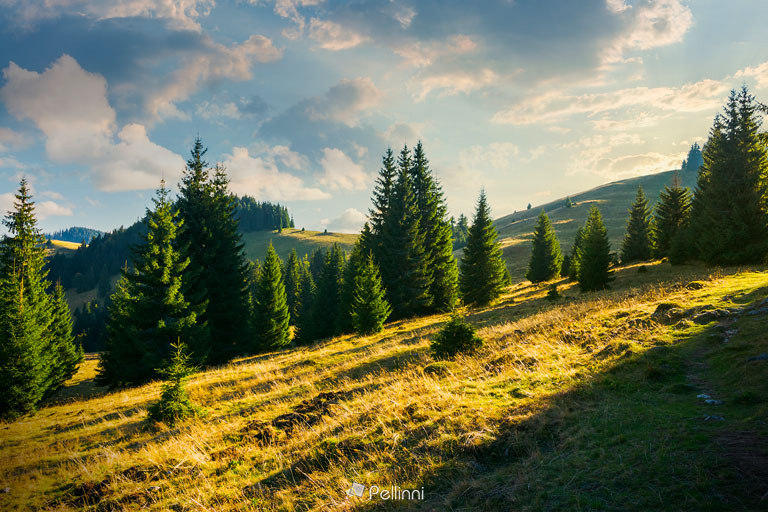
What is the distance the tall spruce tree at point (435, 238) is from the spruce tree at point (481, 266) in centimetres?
137

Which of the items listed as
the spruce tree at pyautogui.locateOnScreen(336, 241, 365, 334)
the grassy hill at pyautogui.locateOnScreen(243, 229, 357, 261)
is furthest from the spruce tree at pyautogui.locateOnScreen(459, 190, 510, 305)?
the grassy hill at pyautogui.locateOnScreen(243, 229, 357, 261)

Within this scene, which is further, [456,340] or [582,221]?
[582,221]

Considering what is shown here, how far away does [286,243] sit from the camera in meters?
181

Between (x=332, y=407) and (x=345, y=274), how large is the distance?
27.7 m

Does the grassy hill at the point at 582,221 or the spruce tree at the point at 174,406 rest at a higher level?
the grassy hill at the point at 582,221

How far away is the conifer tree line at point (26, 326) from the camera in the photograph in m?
18.1

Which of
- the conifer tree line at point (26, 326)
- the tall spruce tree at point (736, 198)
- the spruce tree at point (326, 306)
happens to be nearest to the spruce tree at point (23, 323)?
the conifer tree line at point (26, 326)

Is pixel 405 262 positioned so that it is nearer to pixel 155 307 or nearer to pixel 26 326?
pixel 155 307

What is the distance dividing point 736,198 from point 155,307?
44.5m

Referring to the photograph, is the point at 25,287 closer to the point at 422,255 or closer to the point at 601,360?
the point at 422,255

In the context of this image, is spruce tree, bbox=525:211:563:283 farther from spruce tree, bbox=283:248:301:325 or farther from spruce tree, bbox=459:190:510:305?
spruce tree, bbox=283:248:301:325

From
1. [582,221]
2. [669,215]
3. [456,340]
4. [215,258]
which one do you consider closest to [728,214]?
[669,215]

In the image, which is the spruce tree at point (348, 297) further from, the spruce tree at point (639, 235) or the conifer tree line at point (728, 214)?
the spruce tree at point (639, 235)

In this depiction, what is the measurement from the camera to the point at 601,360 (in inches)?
307
